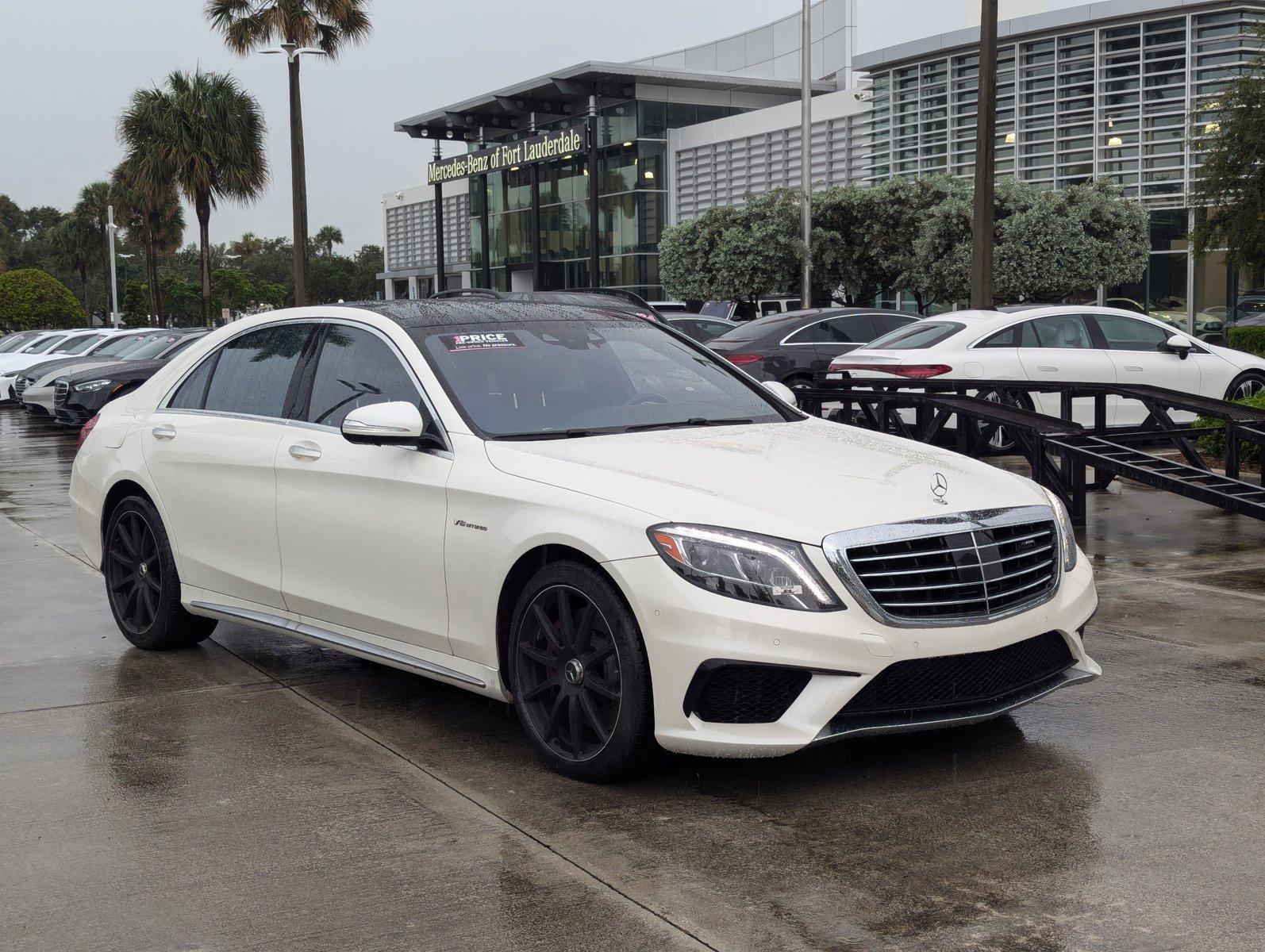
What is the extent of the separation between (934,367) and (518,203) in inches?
1995

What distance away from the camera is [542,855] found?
4.06 m

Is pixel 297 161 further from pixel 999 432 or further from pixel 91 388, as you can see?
pixel 999 432

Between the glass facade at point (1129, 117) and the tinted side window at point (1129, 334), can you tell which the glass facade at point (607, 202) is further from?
the tinted side window at point (1129, 334)

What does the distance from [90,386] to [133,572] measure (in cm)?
1473

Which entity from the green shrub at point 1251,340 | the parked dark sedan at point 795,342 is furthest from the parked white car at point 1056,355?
the green shrub at point 1251,340

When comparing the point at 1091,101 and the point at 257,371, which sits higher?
the point at 1091,101

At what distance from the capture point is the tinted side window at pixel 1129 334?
47.1ft

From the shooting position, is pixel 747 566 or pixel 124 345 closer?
pixel 747 566

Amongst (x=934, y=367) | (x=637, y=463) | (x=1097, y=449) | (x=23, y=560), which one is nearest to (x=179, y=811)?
(x=637, y=463)

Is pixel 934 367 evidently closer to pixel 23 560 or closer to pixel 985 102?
pixel 985 102

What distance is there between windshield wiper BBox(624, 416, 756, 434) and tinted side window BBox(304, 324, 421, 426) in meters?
0.85

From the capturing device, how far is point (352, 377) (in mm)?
5832

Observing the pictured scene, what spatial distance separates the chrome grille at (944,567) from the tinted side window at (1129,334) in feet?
33.9

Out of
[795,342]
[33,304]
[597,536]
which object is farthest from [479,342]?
[33,304]
